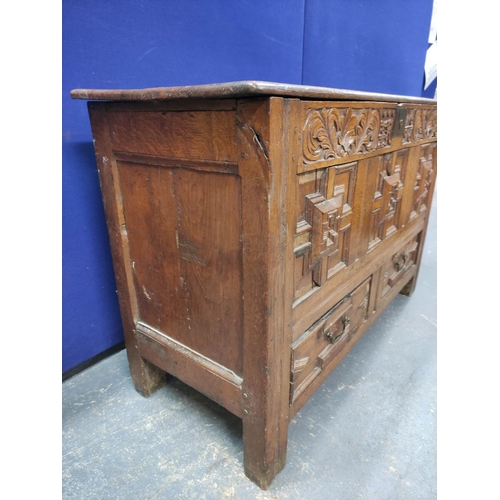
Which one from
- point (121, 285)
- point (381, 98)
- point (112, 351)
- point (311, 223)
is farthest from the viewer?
point (112, 351)

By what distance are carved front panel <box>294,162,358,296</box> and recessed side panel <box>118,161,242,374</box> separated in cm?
15

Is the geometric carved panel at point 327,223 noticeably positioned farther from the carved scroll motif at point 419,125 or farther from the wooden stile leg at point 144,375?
the wooden stile leg at point 144,375

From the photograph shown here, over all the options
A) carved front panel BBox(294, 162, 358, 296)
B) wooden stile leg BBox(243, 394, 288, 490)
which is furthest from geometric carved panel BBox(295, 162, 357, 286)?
wooden stile leg BBox(243, 394, 288, 490)

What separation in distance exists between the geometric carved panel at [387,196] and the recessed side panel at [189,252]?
57 cm

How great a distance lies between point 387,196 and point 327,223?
468 millimetres

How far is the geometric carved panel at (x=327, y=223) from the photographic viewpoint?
0.78 m

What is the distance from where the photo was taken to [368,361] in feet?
4.62

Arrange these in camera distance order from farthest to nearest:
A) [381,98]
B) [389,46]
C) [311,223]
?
[389,46] < [381,98] < [311,223]

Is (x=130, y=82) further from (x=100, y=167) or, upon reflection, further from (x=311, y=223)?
(x=311, y=223)

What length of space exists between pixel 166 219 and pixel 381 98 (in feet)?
2.17

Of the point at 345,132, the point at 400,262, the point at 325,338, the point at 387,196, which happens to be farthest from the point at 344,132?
the point at 400,262

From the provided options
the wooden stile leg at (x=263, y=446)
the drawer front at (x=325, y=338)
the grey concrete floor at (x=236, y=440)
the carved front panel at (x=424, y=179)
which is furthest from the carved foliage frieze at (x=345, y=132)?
the grey concrete floor at (x=236, y=440)

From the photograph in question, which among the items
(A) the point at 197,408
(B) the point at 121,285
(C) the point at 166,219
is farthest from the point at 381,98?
(A) the point at 197,408

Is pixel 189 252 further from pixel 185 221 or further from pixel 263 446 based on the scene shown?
pixel 263 446
